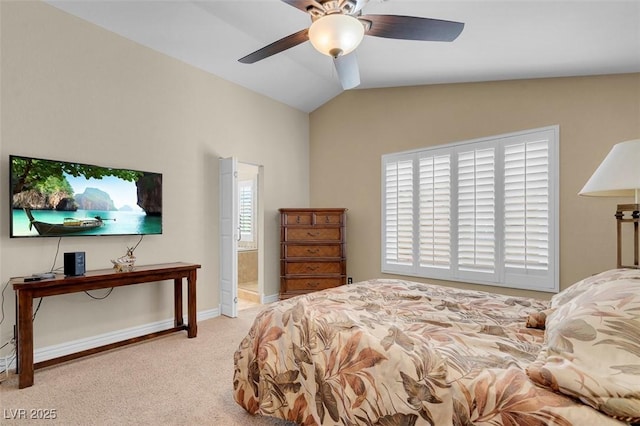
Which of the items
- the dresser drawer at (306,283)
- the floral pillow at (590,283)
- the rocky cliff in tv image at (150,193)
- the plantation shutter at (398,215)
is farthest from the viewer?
the dresser drawer at (306,283)

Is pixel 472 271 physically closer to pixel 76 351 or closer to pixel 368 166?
pixel 368 166

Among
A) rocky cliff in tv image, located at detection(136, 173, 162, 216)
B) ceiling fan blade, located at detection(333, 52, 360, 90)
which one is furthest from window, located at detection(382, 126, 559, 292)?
rocky cliff in tv image, located at detection(136, 173, 162, 216)

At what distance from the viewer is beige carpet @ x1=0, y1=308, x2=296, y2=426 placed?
197 centimetres

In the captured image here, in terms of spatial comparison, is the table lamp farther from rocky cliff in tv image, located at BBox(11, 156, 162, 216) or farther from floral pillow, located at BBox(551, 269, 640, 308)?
rocky cliff in tv image, located at BBox(11, 156, 162, 216)

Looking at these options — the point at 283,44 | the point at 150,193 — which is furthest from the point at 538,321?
the point at 150,193

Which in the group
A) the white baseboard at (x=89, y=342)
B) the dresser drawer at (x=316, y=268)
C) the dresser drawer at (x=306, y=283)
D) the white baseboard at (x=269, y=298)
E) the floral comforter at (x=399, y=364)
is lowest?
the white baseboard at (x=269, y=298)

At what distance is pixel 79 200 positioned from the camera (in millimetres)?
2914

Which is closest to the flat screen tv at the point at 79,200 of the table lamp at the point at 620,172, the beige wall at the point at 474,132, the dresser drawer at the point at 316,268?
the dresser drawer at the point at 316,268

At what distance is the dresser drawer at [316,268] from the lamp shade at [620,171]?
3.14 meters

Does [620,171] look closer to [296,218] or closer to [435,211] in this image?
[435,211]

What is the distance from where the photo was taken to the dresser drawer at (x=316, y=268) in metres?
4.62

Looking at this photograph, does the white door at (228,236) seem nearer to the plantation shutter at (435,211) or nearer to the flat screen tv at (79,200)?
the flat screen tv at (79,200)

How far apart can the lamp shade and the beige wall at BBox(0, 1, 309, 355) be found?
377 cm

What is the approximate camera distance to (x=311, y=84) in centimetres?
471
